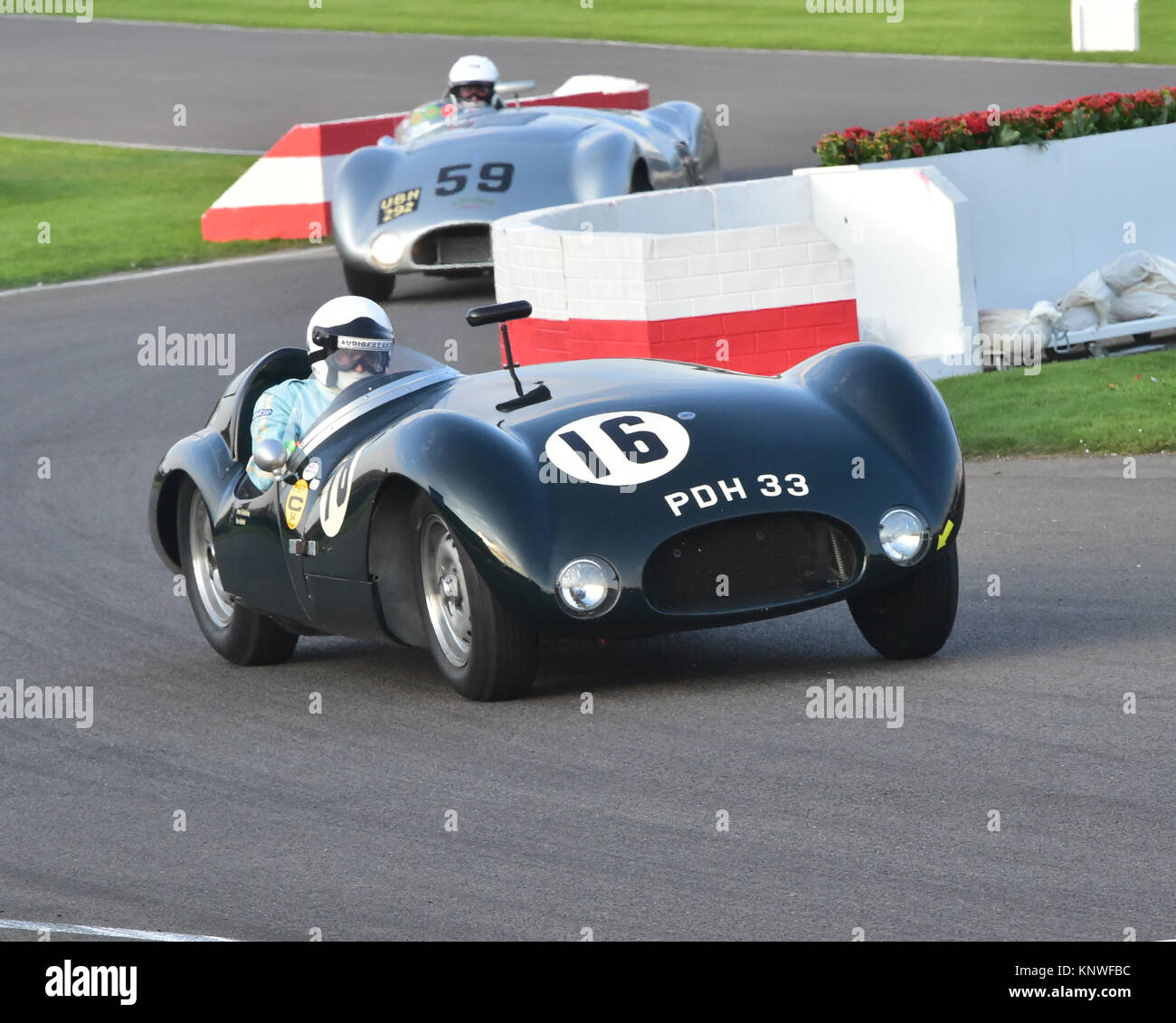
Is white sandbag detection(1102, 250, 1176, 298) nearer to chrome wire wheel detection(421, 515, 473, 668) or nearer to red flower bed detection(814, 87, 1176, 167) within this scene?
red flower bed detection(814, 87, 1176, 167)

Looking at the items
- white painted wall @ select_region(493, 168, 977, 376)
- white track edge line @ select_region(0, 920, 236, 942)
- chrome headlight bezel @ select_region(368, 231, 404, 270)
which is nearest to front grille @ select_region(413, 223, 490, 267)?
chrome headlight bezel @ select_region(368, 231, 404, 270)

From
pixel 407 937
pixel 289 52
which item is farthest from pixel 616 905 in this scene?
pixel 289 52

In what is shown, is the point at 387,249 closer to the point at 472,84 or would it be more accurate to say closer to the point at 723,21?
the point at 472,84

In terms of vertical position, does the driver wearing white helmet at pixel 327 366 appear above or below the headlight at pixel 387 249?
above

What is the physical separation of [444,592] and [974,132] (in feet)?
29.2

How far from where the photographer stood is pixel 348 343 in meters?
8.28

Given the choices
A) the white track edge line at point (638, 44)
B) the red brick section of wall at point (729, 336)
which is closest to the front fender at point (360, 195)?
the red brick section of wall at point (729, 336)

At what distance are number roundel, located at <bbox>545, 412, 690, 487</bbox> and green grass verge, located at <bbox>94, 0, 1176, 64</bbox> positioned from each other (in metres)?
28.1

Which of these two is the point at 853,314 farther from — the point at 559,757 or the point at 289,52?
the point at 289,52

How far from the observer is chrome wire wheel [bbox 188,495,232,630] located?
8867 mm

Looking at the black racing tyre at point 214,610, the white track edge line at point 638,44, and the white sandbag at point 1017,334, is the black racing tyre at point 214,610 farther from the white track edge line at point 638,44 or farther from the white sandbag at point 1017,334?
the white track edge line at point 638,44

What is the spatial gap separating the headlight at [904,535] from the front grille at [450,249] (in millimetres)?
9605

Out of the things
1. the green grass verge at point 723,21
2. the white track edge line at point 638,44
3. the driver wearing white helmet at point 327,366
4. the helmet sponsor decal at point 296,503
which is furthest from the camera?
the green grass verge at point 723,21

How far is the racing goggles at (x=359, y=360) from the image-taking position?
8297 millimetres
